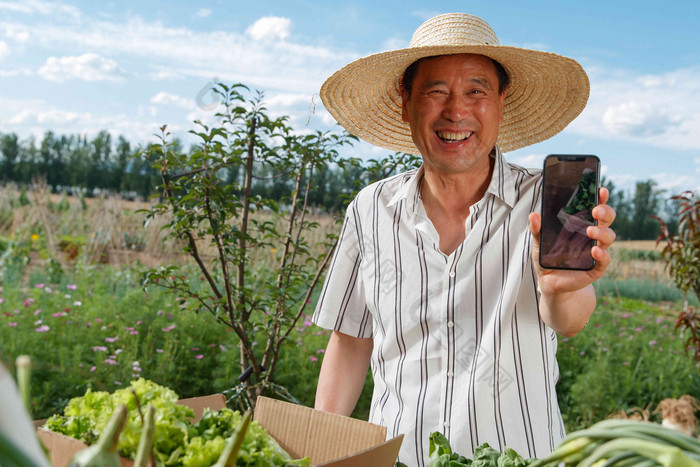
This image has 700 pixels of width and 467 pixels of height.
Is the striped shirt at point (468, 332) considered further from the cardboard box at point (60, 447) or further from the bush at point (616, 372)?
the bush at point (616, 372)

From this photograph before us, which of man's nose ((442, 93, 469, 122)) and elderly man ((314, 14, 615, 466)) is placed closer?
elderly man ((314, 14, 615, 466))

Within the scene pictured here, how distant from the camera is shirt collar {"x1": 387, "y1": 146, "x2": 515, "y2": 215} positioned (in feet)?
5.26

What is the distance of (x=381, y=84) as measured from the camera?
2.01 m

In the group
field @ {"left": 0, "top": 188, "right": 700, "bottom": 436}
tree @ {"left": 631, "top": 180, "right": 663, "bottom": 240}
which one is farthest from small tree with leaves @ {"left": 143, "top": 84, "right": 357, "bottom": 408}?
tree @ {"left": 631, "top": 180, "right": 663, "bottom": 240}

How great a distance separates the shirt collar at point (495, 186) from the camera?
160 centimetres

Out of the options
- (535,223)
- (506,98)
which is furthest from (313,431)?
(506,98)

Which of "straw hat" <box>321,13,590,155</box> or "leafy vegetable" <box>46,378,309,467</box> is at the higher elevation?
"straw hat" <box>321,13,590,155</box>

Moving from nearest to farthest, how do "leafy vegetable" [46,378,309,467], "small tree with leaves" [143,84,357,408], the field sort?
"leafy vegetable" [46,378,309,467], "small tree with leaves" [143,84,357,408], the field

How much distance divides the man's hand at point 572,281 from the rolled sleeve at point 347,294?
0.55 metres

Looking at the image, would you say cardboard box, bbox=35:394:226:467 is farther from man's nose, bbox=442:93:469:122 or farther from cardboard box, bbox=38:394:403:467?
man's nose, bbox=442:93:469:122

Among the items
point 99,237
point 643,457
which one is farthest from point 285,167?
point 99,237

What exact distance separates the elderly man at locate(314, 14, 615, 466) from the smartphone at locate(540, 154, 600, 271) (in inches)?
7.8

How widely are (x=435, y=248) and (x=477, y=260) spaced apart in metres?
0.13

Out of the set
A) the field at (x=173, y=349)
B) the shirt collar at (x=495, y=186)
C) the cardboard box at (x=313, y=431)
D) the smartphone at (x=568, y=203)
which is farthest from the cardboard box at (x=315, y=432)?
the field at (x=173, y=349)
